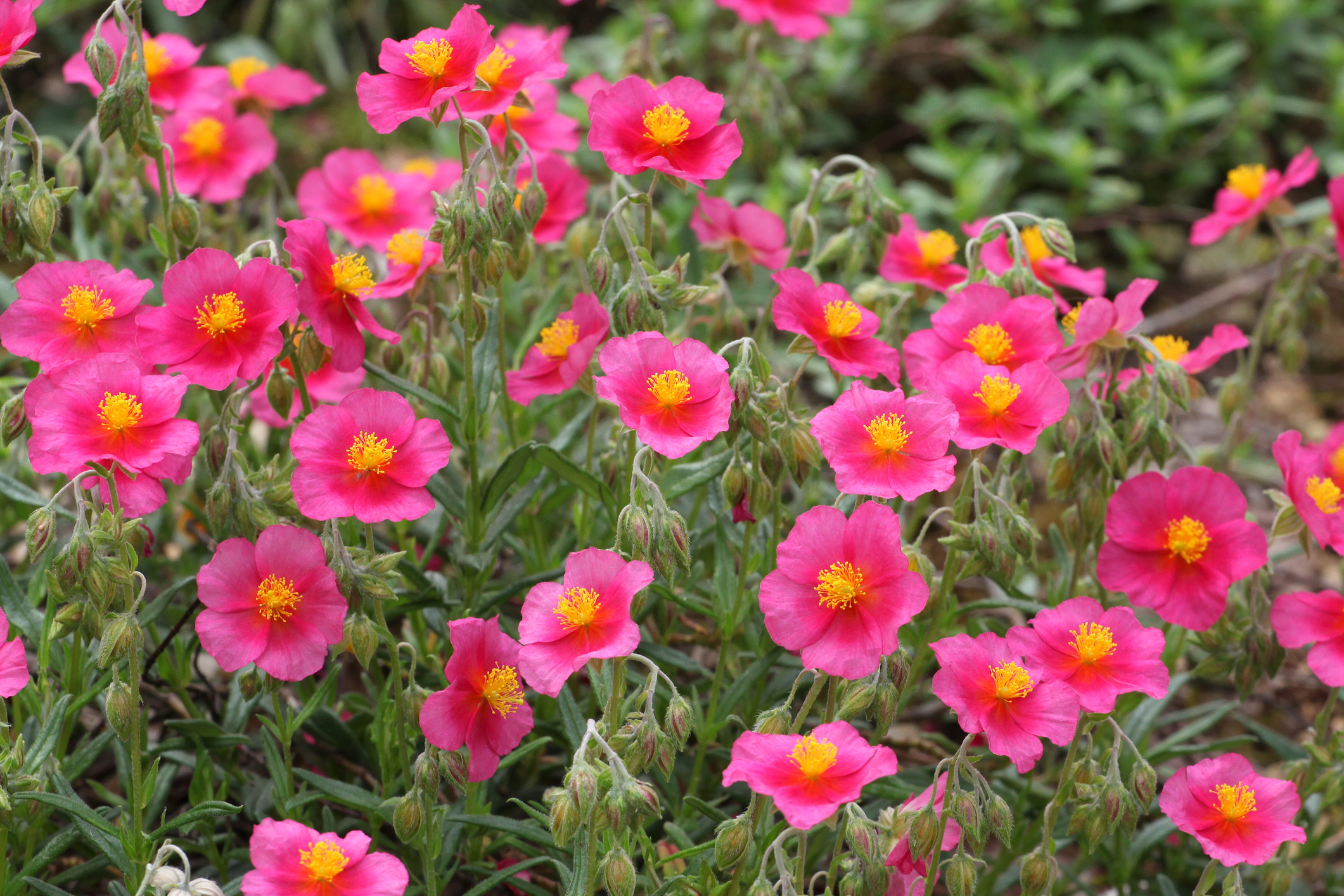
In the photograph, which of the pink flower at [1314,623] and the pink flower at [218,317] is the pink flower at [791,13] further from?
the pink flower at [1314,623]

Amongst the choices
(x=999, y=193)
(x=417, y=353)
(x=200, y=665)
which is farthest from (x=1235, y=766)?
(x=999, y=193)

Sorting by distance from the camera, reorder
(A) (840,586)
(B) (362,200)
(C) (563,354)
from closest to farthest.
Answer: (A) (840,586)
(C) (563,354)
(B) (362,200)

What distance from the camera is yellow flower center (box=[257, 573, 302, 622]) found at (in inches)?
70.6

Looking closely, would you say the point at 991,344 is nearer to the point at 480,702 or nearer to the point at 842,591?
the point at 842,591

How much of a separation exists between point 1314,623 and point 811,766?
1009 mm

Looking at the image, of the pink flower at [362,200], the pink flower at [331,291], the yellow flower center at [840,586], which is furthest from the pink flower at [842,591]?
the pink flower at [362,200]

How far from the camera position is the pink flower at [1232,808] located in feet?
5.93

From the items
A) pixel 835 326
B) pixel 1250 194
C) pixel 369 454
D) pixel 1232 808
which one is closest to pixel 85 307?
pixel 369 454

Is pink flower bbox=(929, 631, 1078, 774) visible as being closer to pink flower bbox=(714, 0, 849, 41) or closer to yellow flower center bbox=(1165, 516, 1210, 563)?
yellow flower center bbox=(1165, 516, 1210, 563)

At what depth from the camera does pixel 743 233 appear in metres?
2.48

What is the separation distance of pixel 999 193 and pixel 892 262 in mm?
2146

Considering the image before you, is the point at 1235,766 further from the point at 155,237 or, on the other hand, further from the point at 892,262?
the point at 155,237

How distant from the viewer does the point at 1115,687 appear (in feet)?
5.82

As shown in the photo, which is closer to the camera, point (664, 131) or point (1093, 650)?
point (1093, 650)
